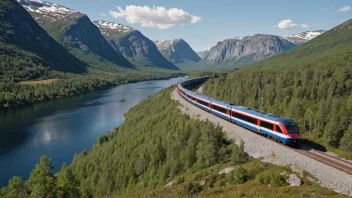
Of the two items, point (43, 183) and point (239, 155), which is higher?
point (239, 155)

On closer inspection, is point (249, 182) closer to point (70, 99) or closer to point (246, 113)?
point (246, 113)

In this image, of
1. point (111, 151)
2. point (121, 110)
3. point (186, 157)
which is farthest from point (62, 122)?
point (186, 157)

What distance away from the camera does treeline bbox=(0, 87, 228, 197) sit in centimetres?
3712

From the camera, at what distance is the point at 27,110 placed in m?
132

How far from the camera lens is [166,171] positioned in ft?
143

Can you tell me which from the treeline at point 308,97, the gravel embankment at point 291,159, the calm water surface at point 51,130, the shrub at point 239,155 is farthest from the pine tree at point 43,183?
the treeline at point 308,97

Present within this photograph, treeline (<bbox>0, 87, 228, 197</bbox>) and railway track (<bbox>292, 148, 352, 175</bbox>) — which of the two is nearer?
railway track (<bbox>292, 148, 352, 175</bbox>)

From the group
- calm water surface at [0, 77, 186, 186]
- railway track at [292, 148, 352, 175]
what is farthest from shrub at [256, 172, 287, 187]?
calm water surface at [0, 77, 186, 186]

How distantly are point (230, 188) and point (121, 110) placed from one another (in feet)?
354

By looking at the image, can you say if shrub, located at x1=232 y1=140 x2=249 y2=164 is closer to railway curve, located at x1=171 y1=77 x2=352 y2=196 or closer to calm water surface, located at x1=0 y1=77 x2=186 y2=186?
railway curve, located at x1=171 y1=77 x2=352 y2=196

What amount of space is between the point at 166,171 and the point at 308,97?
2637 inches

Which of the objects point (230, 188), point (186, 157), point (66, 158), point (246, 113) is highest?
point (246, 113)

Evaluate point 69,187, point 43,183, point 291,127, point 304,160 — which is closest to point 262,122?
point 291,127

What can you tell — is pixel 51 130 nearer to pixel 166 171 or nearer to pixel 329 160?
pixel 166 171
